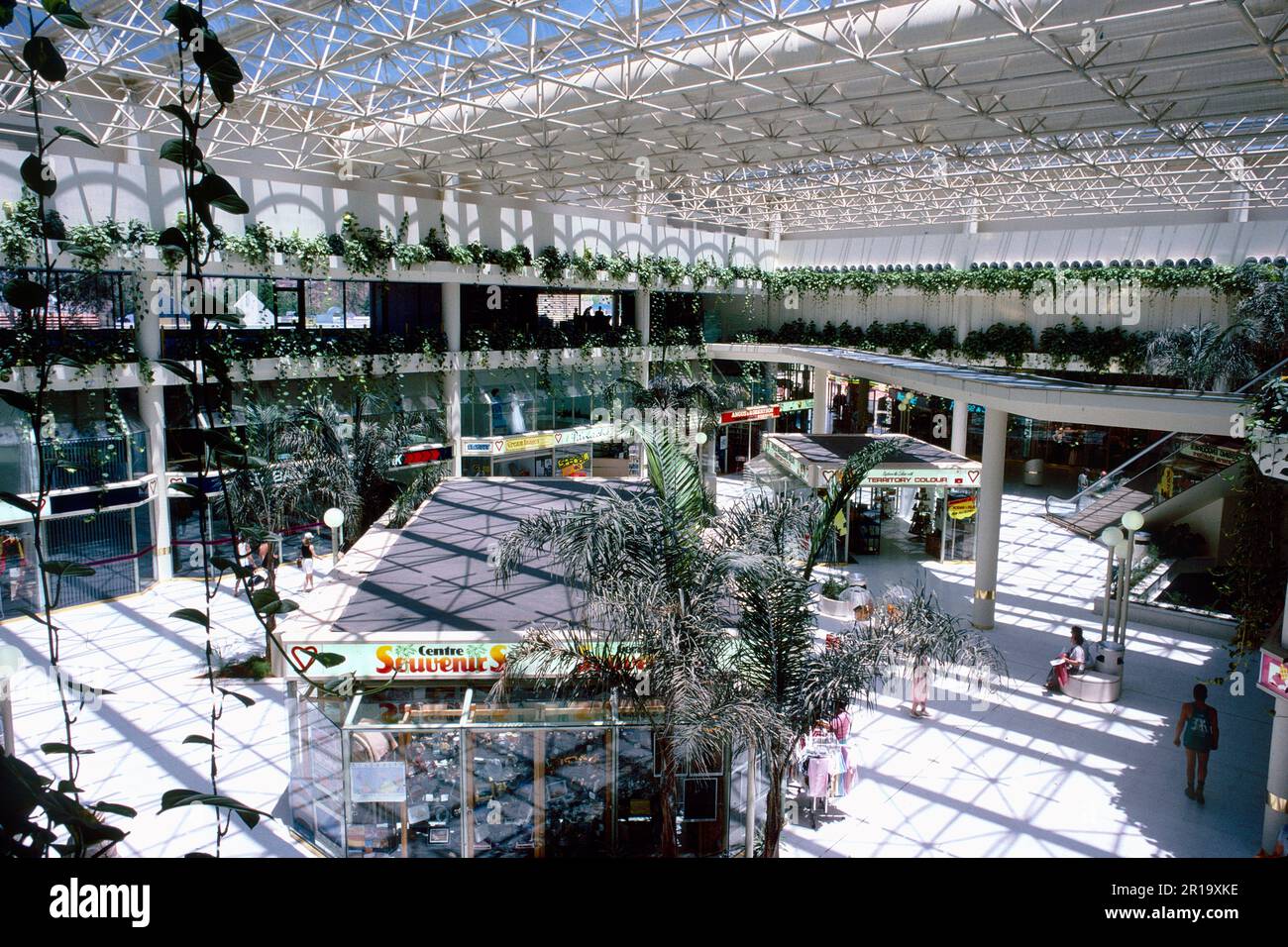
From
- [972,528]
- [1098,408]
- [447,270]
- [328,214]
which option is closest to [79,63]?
[328,214]

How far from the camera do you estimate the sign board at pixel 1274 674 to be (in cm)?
909

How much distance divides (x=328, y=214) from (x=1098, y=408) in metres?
17.9

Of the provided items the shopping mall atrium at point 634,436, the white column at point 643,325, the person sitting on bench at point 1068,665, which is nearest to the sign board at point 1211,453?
the shopping mall atrium at point 634,436

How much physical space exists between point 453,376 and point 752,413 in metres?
12.2

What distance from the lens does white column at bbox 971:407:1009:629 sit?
17.0 metres

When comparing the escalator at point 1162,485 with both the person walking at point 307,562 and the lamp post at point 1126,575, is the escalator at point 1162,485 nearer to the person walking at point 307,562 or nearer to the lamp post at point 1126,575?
the lamp post at point 1126,575

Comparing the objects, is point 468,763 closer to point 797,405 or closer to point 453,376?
point 453,376

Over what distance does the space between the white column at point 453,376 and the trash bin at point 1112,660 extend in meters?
16.9

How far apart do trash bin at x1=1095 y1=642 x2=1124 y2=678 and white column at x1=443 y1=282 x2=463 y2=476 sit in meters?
16.9

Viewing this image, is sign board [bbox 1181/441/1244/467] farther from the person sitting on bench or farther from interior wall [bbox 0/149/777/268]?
interior wall [bbox 0/149/777/268]

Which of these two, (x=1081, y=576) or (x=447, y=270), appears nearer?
(x=1081, y=576)

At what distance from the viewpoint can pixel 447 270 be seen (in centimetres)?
2522

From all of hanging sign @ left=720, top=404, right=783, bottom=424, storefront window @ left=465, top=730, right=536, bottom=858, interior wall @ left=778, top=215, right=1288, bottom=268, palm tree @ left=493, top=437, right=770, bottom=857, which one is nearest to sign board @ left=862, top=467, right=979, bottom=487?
hanging sign @ left=720, top=404, right=783, bottom=424
